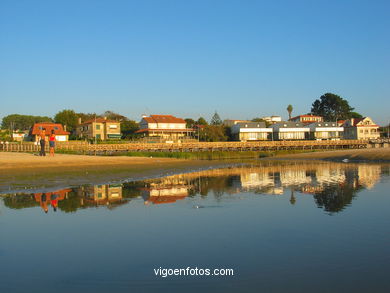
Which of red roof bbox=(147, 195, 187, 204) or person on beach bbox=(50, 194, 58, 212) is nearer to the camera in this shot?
person on beach bbox=(50, 194, 58, 212)

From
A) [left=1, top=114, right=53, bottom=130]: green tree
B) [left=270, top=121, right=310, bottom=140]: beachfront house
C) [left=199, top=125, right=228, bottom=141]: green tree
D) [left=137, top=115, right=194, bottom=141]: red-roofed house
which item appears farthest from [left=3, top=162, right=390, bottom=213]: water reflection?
[left=1, top=114, right=53, bottom=130]: green tree

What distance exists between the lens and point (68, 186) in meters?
20.7

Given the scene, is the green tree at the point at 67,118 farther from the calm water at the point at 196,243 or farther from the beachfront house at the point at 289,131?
the calm water at the point at 196,243

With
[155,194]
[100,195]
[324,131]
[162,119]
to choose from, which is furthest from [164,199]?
[324,131]

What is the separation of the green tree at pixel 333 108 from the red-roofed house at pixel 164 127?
236ft

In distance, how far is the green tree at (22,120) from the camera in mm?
147875

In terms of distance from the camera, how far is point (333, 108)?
143m

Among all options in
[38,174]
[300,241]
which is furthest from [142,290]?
[38,174]

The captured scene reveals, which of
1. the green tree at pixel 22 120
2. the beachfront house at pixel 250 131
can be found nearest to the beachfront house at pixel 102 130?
the beachfront house at pixel 250 131

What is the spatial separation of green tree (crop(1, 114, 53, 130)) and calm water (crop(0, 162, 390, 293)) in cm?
14404

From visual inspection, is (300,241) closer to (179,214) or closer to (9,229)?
(179,214)

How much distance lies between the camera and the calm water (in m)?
6.92

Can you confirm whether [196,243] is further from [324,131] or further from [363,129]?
[363,129]

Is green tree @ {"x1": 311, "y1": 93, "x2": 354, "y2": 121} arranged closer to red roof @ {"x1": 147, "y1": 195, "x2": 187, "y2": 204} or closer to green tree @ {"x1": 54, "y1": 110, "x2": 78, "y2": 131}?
green tree @ {"x1": 54, "y1": 110, "x2": 78, "y2": 131}
